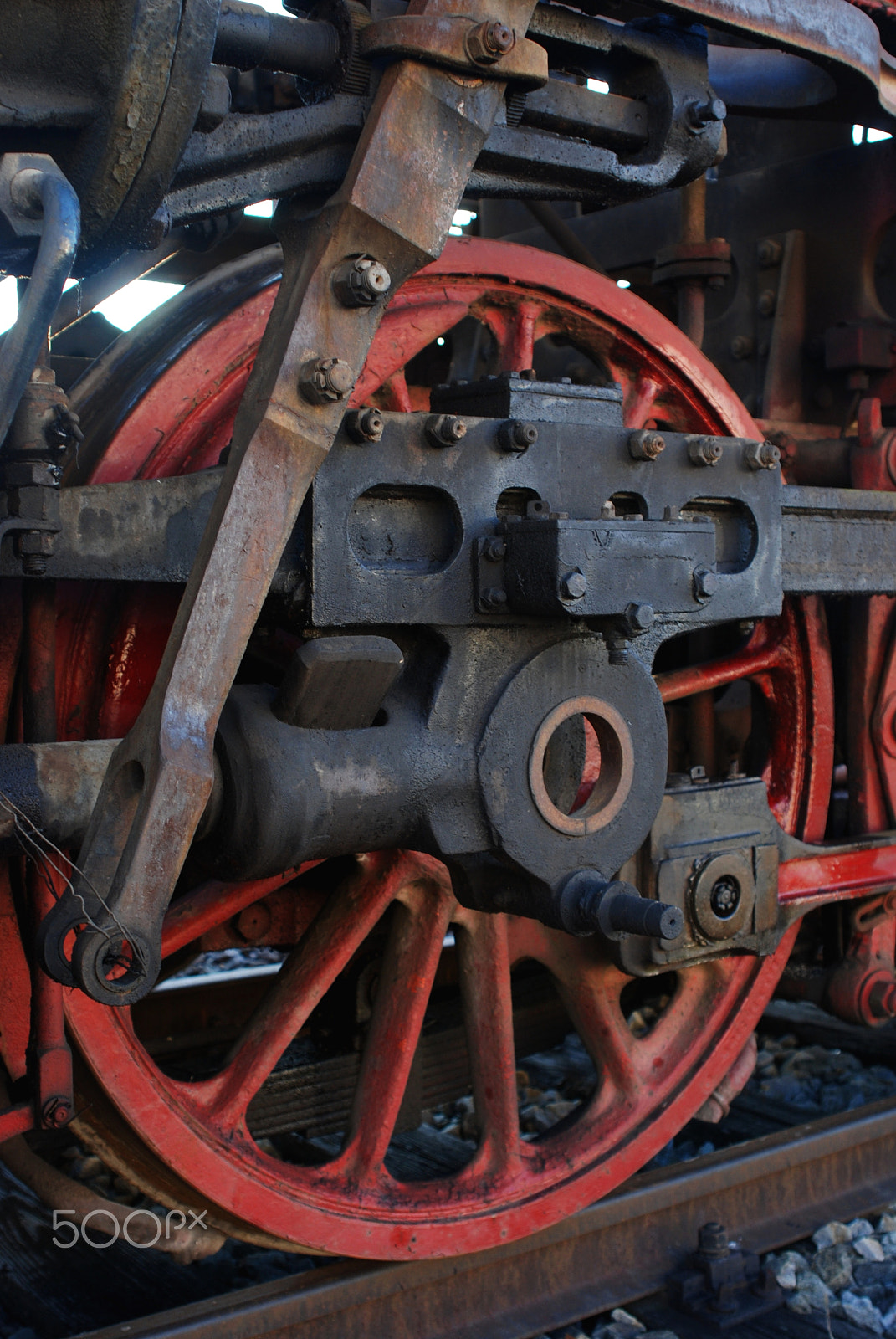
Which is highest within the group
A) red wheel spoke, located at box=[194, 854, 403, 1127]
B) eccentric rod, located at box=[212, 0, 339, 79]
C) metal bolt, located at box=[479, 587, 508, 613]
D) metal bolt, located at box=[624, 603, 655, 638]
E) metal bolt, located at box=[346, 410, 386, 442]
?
eccentric rod, located at box=[212, 0, 339, 79]

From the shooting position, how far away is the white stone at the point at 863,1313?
2.44 meters

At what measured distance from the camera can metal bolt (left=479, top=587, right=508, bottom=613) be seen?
75.0 inches

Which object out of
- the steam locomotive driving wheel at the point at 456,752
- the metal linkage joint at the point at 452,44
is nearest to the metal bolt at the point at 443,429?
the steam locomotive driving wheel at the point at 456,752

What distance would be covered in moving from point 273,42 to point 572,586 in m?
0.79

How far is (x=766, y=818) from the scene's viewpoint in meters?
2.58

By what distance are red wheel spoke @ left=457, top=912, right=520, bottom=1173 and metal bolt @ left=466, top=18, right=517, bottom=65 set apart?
1.50m

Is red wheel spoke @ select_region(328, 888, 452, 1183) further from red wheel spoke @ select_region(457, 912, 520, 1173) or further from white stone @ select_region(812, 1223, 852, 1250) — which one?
white stone @ select_region(812, 1223, 852, 1250)

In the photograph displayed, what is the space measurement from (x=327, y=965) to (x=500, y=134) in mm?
1427

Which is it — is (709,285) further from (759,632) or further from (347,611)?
(347,611)

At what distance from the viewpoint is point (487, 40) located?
1.69m

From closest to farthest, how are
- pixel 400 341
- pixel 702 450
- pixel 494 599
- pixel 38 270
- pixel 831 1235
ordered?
pixel 38 270 → pixel 494 599 → pixel 702 450 → pixel 400 341 → pixel 831 1235

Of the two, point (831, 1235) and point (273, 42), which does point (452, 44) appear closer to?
point (273, 42)

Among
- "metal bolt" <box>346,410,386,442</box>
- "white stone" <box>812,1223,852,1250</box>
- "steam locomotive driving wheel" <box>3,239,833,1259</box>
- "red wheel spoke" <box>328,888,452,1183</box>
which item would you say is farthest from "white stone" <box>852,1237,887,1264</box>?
"metal bolt" <box>346,410,386,442</box>

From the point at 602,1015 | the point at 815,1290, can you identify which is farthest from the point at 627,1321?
the point at 602,1015
